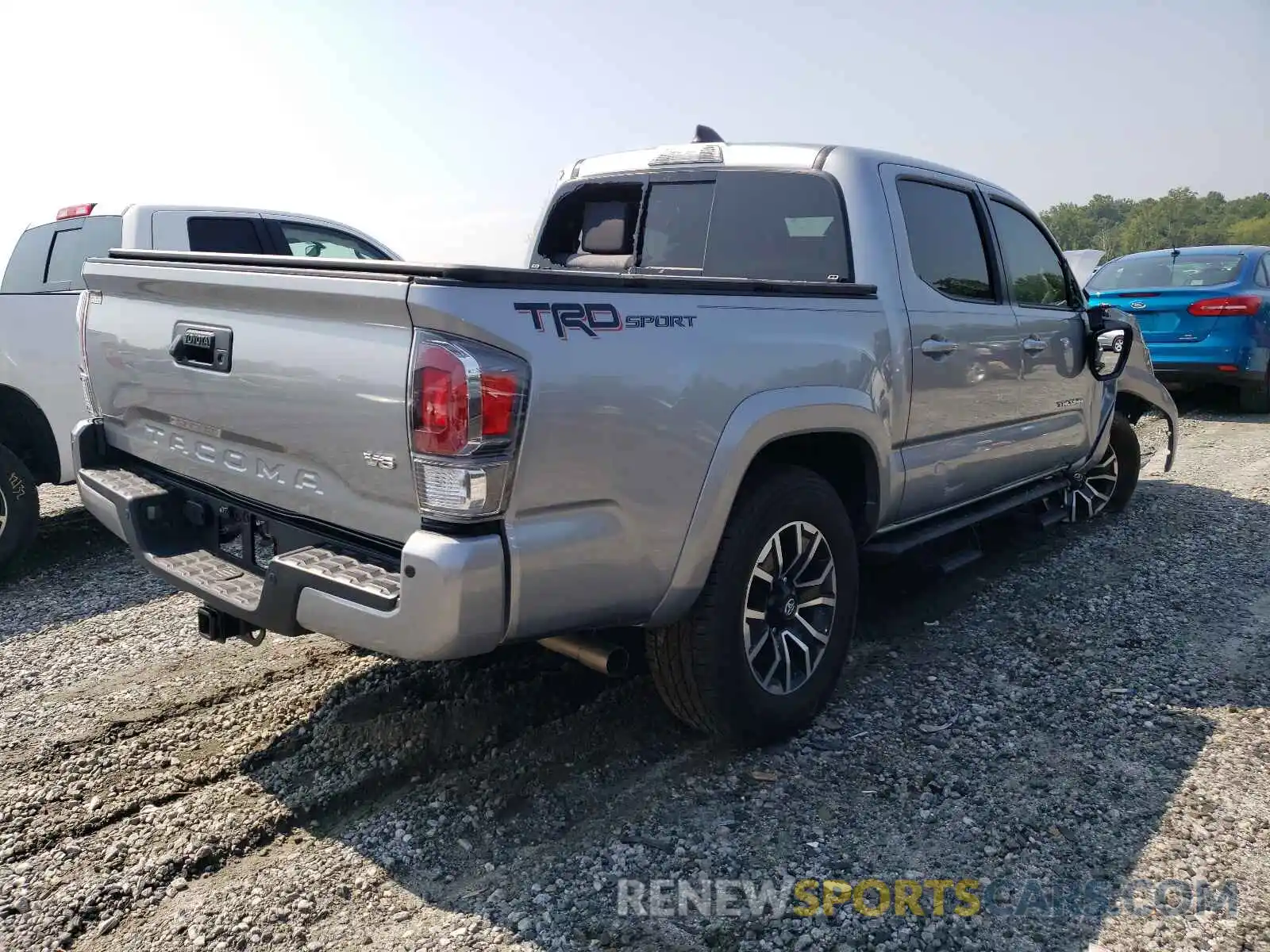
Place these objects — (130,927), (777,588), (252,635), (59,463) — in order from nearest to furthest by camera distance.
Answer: (130,927)
(252,635)
(777,588)
(59,463)

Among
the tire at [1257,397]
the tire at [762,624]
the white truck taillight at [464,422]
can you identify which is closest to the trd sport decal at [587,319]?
the white truck taillight at [464,422]

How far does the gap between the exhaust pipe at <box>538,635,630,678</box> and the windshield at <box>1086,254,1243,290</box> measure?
9.47m

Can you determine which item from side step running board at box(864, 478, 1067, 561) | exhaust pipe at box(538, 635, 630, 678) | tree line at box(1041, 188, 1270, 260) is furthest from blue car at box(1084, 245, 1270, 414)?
tree line at box(1041, 188, 1270, 260)

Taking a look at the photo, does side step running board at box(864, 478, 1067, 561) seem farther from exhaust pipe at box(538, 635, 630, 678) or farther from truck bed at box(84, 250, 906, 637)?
exhaust pipe at box(538, 635, 630, 678)

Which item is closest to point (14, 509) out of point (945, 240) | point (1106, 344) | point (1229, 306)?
point (945, 240)

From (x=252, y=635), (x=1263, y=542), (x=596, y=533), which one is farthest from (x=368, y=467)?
(x=1263, y=542)

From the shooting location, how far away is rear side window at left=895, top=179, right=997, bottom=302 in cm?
394

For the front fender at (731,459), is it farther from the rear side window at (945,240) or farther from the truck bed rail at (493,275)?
the rear side window at (945,240)

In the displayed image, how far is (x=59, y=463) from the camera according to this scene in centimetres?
542

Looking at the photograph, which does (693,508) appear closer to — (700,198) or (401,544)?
(401,544)

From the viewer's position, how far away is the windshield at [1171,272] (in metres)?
9.92

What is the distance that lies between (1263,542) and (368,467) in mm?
5551

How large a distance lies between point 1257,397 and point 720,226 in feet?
28.2

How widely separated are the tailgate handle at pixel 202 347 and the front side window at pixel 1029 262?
355 centimetres
